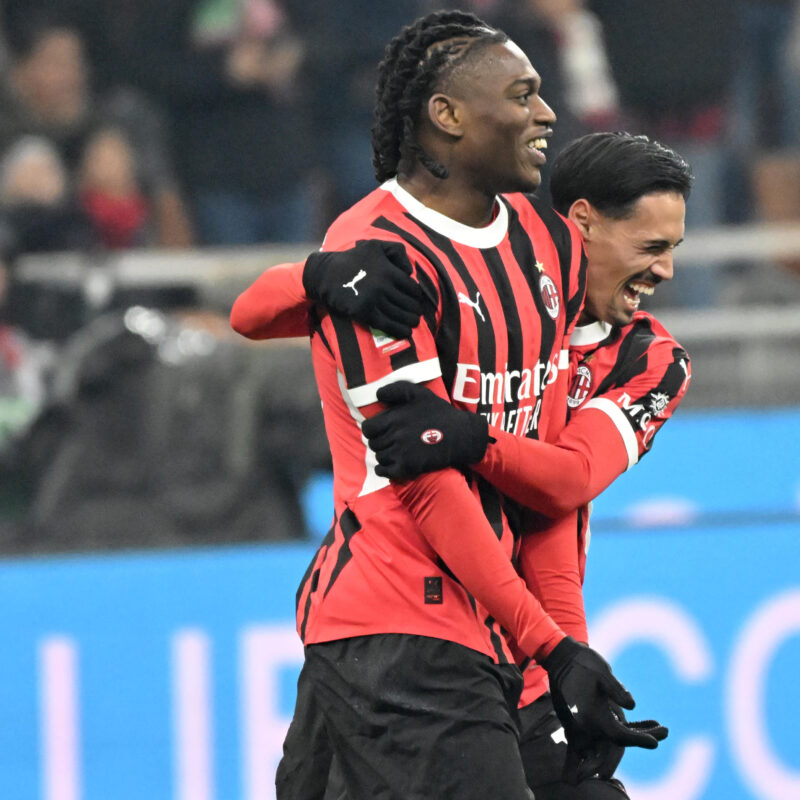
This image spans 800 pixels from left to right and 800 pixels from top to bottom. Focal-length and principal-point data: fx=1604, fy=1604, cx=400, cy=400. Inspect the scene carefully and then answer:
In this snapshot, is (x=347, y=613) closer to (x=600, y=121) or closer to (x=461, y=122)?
(x=461, y=122)

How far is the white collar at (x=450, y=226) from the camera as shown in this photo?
2322 millimetres

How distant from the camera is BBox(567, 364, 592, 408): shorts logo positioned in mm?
2561

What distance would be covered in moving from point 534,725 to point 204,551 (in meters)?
2.24

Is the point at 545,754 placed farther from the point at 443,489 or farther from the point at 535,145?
the point at 535,145

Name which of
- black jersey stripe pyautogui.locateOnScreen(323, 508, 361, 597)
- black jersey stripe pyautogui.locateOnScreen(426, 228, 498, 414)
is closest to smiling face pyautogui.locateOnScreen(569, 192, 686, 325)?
black jersey stripe pyautogui.locateOnScreen(426, 228, 498, 414)

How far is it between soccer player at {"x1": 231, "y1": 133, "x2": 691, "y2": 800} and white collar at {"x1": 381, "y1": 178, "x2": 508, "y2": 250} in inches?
7.4

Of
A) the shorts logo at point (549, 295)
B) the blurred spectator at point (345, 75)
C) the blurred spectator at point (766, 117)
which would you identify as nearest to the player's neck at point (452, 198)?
the shorts logo at point (549, 295)

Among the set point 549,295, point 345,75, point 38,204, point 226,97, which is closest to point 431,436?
point 549,295

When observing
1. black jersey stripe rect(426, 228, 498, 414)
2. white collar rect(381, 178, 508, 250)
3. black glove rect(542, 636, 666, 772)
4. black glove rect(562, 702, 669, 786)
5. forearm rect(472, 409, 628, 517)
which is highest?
white collar rect(381, 178, 508, 250)

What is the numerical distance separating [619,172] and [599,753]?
89cm

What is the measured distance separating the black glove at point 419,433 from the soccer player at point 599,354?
3.3 inches

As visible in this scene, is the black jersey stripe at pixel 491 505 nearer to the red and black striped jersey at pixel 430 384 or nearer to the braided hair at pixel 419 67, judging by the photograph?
the red and black striped jersey at pixel 430 384

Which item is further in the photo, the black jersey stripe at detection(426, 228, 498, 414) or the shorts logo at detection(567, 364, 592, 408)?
the shorts logo at detection(567, 364, 592, 408)

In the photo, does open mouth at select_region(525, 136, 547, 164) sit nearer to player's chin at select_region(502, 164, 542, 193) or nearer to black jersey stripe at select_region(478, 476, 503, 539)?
player's chin at select_region(502, 164, 542, 193)
